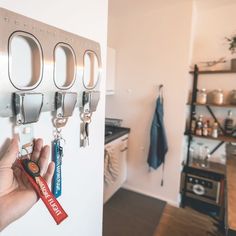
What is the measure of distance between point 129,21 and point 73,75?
1947mm

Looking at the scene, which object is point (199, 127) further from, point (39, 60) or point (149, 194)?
point (39, 60)

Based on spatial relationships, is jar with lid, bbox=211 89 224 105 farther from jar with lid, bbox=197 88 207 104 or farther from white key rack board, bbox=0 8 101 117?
white key rack board, bbox=0 8 101 117

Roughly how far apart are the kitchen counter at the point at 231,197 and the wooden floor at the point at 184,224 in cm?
88

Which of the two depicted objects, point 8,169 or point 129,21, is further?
point 129,21

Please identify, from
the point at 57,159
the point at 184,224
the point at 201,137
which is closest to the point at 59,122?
the point at 57,159

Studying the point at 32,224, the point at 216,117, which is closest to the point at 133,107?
the point at 216,117

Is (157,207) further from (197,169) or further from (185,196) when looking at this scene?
(197,169)

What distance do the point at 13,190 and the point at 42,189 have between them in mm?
87

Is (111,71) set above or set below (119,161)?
above

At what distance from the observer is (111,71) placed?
8.23ft

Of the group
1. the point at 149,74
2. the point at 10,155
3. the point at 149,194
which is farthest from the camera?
the point at 149,194

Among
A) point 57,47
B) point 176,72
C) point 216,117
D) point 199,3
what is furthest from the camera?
point 216,117

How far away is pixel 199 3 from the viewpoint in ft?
6.84

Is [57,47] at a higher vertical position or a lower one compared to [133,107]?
higher
